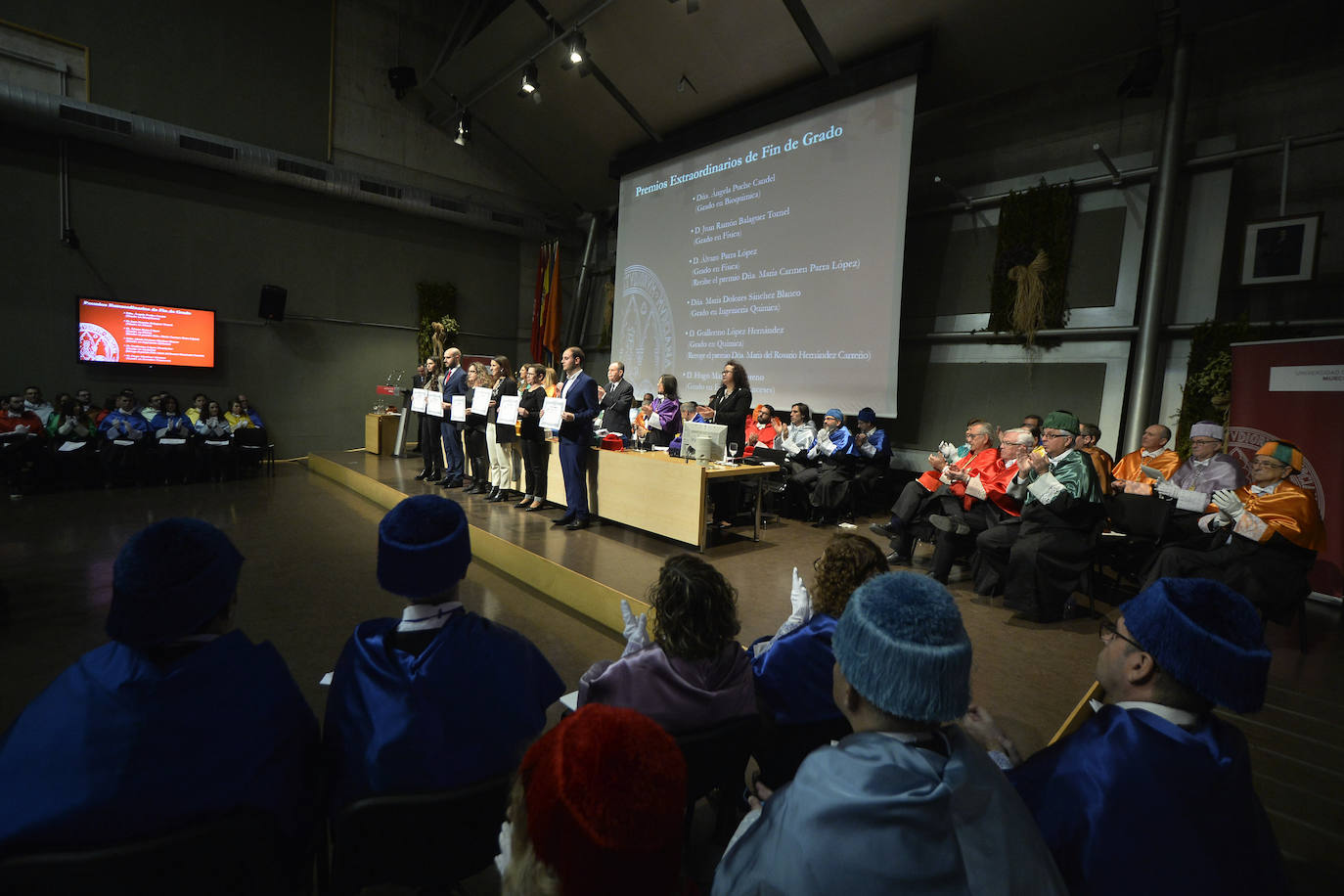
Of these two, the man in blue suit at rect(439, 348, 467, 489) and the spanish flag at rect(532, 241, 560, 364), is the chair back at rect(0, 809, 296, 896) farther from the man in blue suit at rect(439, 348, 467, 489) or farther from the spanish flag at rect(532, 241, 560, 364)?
the spanish flag at rect(532, 241, 560, 364)

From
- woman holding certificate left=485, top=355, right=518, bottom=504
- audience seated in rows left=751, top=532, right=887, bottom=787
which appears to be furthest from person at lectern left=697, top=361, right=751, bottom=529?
audience seated in rows left=751, top=532, right=887, bottom=787

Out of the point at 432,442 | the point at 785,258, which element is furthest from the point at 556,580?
the point at 785,258

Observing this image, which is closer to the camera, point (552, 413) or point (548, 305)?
point (552, 413)

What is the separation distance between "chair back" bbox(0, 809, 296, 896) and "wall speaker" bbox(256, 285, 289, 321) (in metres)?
10.7

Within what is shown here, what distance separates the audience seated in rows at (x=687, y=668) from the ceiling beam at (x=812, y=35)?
719 cm

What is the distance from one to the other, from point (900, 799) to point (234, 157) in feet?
38.4

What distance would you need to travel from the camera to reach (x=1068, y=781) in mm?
1056

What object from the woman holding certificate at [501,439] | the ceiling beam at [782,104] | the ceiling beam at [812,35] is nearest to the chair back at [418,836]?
the woman holding certificate at [501,439]

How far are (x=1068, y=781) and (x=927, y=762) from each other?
478 millimetres

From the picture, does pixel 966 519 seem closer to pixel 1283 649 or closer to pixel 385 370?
pixel 1283 649

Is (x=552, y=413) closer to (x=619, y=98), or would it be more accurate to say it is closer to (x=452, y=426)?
(x=452, y=426)

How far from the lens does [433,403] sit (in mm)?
7148

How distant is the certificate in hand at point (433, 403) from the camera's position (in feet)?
23.0

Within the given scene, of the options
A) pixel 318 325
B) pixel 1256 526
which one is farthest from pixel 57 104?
pixel 1256 526
